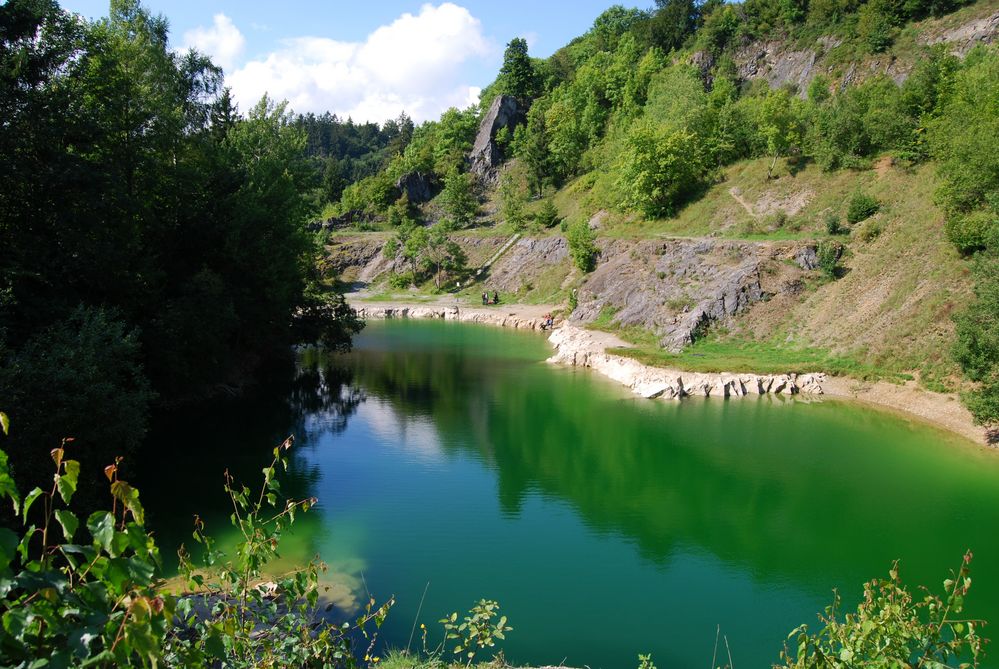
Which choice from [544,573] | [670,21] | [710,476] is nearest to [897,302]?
[710,476]

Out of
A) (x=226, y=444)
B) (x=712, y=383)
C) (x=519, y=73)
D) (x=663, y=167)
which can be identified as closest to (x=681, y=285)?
(x=712, y=383)

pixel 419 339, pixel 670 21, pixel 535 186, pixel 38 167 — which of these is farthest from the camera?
pixel 670 21

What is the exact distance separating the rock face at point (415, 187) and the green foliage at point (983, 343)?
7451cm

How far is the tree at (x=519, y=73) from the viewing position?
9806cm

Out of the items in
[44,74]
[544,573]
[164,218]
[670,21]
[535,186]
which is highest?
[670,21]

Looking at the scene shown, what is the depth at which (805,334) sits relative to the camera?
1403 inches

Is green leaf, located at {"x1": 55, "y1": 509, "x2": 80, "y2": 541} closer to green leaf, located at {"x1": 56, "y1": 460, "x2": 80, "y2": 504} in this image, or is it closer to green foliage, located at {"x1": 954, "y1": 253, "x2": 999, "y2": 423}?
green leaf, located at {"x1": 56, "y1": 460, "x2": 80, "y2": 504}

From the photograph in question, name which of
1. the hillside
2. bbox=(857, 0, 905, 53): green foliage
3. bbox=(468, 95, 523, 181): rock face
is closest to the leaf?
the hillside

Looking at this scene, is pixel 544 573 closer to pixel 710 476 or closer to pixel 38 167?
pixel 710 476

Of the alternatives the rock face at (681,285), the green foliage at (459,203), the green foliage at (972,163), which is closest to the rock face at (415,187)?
the green foliage at (459,203)

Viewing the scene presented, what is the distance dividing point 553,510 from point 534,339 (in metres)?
30.7

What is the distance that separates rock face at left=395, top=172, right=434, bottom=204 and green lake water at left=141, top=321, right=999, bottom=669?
61436 millimetres

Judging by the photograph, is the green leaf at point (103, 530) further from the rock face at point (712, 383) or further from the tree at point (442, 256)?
the tree at point (442, 256)

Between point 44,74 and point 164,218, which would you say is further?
point 164,218
